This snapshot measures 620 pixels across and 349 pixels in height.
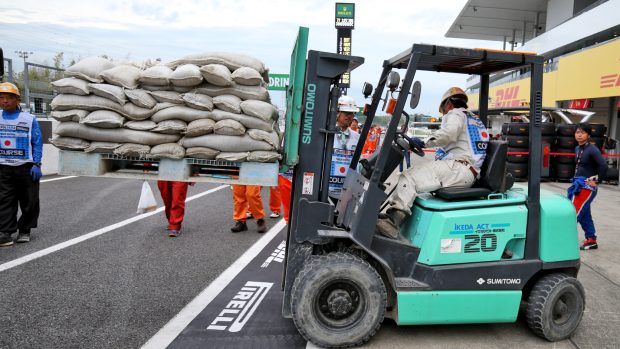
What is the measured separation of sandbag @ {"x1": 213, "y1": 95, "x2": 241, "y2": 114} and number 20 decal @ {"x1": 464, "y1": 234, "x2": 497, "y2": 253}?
7.15ft

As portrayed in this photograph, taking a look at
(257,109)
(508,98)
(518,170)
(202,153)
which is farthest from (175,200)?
(508,98)

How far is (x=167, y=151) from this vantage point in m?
3.93

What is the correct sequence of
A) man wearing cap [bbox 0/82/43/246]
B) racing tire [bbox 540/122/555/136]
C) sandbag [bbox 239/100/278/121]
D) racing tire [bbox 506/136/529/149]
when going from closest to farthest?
sandbag [bbox 239/100/278/121], man wearing cap [bbox 0/82/43/246], racing tire [bbox 506/136/529/149], racing tire [bbox 540/122/555/136]

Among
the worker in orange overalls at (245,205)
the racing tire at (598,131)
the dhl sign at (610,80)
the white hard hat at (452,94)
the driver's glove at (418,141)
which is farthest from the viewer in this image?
the racing tire at (598,131)

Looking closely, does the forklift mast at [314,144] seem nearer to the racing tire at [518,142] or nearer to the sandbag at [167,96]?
the sandbag at [167,96]

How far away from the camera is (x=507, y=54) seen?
405 cm

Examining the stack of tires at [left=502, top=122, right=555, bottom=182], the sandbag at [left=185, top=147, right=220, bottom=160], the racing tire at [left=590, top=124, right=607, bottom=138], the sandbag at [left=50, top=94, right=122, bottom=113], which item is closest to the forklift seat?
the sandbag at [left=185, top=147, right=220, bottom=160]

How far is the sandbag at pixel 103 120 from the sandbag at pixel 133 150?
190 mm

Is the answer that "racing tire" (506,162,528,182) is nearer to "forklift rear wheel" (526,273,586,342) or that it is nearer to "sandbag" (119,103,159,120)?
"forklift rear wheel" (526,273,586,342)

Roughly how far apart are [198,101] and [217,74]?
28 cm

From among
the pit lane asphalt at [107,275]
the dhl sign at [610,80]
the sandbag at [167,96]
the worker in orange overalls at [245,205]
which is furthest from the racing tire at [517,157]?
the sandbag at [167,96]

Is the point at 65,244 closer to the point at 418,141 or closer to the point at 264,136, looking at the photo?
the point at 264,136

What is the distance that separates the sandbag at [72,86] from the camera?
398 centimetres

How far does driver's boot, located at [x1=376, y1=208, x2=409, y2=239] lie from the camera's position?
4137 mm
